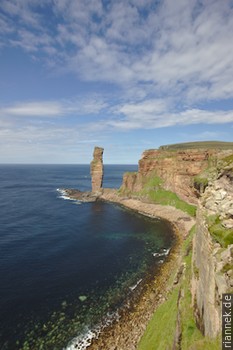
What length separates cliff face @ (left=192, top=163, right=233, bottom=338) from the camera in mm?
16172

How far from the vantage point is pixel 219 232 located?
766 inches

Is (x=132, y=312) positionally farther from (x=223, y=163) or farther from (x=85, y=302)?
(x=223, y=163)

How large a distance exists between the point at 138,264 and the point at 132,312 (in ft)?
51.7

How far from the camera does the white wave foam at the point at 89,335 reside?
30594 mm

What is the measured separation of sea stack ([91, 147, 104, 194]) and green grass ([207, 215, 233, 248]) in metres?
111

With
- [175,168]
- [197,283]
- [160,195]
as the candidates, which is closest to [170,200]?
[160,195]

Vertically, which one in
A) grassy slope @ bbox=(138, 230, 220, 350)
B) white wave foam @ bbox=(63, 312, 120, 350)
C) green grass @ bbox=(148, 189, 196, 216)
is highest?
green grass @ bbox=(148, 189, 196, 216)

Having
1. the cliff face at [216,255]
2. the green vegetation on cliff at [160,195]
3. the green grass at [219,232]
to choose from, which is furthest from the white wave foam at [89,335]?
the green vegetation on cliff at [160,195]

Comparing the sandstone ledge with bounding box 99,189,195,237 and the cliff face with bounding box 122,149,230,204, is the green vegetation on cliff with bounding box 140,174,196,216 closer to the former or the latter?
the cliff face with bounding box 122,149,230,204

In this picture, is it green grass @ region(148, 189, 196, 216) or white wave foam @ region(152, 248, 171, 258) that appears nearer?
white wave foam @ region(152, 248, 171, 258)

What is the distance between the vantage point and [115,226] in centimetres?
8131

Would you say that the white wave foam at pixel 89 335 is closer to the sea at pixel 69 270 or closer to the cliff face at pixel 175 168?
the sea at pixel 69 270

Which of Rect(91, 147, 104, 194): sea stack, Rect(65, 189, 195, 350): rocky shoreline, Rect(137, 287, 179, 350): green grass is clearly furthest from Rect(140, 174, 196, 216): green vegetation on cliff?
Rect(137, 287, 179, 350): green grass

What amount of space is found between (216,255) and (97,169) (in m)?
116
